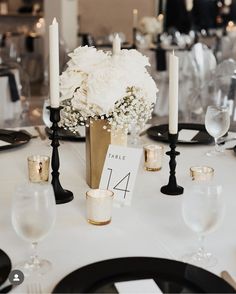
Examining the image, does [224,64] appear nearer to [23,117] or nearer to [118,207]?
[23,117]

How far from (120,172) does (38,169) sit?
1.08 ft

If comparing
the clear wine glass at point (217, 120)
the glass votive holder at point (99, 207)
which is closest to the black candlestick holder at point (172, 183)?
the glass votive holder at point (99, 207)

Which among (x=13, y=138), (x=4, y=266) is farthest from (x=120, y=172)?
(x=13, y=138)

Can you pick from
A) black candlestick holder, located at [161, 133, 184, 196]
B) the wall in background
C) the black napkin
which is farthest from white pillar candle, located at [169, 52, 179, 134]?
the wall in background

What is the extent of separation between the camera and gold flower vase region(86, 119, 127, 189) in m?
1.73

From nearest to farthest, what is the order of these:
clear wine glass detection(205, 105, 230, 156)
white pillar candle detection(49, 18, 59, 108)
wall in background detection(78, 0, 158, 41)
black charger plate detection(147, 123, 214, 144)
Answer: white pillar candle detection(49, 18, 59, 108) < clear wine glass detection(205, 105, 230, 156) < black charger plate detection(147, 123, 214, 144) < wall in background detection(78, 0, 158, 41)

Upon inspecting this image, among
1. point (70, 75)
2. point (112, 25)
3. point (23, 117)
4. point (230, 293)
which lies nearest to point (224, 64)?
point (23, 117)

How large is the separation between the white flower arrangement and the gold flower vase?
0.06 m

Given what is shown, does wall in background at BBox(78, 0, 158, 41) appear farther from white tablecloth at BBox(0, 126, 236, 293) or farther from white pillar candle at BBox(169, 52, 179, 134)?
white pillar candle at BBox(169, 52, 179, 134)

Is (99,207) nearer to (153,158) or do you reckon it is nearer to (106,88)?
(106,88)

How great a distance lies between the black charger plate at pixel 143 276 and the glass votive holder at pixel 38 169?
0.64 m

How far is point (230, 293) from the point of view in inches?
42.7

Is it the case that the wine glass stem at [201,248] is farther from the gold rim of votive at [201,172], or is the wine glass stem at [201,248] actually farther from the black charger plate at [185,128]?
the black charger plate at [185,128]

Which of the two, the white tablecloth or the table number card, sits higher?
the table number card
